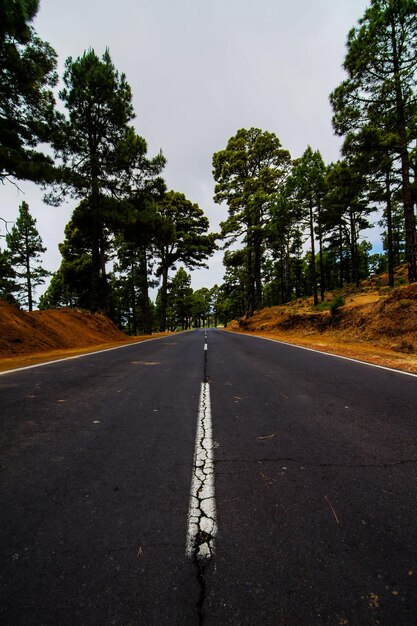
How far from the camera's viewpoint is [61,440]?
10.1 ft

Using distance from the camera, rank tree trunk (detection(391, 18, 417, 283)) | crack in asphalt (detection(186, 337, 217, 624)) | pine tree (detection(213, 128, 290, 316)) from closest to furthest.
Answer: crack in asphalt (detection(186, 337, 217, 624)) → tree trunk (detection(391, 18, 417, 283)) → pine tree (detection(213, 128, 290, 316))

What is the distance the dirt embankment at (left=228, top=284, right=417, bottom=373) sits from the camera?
32.3ft

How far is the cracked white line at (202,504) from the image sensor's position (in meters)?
1.69

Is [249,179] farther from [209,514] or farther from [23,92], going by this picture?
[209,514]

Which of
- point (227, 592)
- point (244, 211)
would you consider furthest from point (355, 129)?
point (227, 592)

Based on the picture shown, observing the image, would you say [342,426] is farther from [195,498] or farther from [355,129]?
[355,129]

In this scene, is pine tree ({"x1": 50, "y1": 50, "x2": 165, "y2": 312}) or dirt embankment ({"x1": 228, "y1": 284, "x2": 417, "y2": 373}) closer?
dirt embankment ({"x1": 228, "y1": 284, "x2": 417, "y2": 373})

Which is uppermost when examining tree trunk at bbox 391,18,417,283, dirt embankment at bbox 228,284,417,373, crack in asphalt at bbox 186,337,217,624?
tree trunk at bbox 391,18,417,283

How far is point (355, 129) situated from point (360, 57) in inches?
116

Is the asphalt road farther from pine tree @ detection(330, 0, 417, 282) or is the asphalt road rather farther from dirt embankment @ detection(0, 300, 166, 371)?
pine tree @ detection(330, 0, 417, 282)

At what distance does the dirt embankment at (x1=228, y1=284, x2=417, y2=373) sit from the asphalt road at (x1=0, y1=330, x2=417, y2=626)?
5634 mm

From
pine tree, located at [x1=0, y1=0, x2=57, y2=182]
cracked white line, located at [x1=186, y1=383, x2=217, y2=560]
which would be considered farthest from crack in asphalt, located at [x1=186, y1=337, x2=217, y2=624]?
pine tree, located at [x1=0, y1=0, x2=57, y2=182]

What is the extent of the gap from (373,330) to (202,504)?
13.5 meters

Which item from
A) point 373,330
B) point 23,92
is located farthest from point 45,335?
point 373,330
